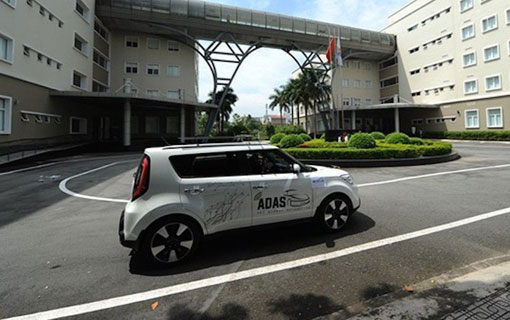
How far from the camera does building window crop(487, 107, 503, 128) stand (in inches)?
1095

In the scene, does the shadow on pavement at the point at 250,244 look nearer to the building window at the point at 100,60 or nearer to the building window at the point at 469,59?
the building window at the point at 100,60

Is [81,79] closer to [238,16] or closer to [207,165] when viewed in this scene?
[238,16]

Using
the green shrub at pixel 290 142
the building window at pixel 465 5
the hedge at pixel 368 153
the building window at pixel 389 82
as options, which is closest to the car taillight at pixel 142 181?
the hedge at pixel 368 153

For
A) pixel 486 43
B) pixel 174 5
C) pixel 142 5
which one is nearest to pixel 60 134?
pixel 142 5

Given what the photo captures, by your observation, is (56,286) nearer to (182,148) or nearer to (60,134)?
(182,148)

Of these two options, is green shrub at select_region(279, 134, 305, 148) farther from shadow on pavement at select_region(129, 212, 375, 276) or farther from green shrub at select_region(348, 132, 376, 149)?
shadow on pavement at select_region(129, 212, 375, 276)

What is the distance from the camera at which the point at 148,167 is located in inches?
145

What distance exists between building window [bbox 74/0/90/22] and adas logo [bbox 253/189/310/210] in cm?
2708

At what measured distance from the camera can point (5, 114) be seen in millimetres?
15672

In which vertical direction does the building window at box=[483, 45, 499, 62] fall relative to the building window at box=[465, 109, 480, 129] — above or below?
above

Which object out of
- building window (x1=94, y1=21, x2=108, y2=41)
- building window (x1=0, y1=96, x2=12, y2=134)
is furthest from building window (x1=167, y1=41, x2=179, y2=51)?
→ building window (x1=0, y1=96, x2=12, y2=134)

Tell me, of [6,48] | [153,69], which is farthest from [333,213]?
[153,69]

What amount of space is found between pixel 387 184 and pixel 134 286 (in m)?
8.04

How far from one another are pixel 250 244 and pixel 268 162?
1.35 meters
